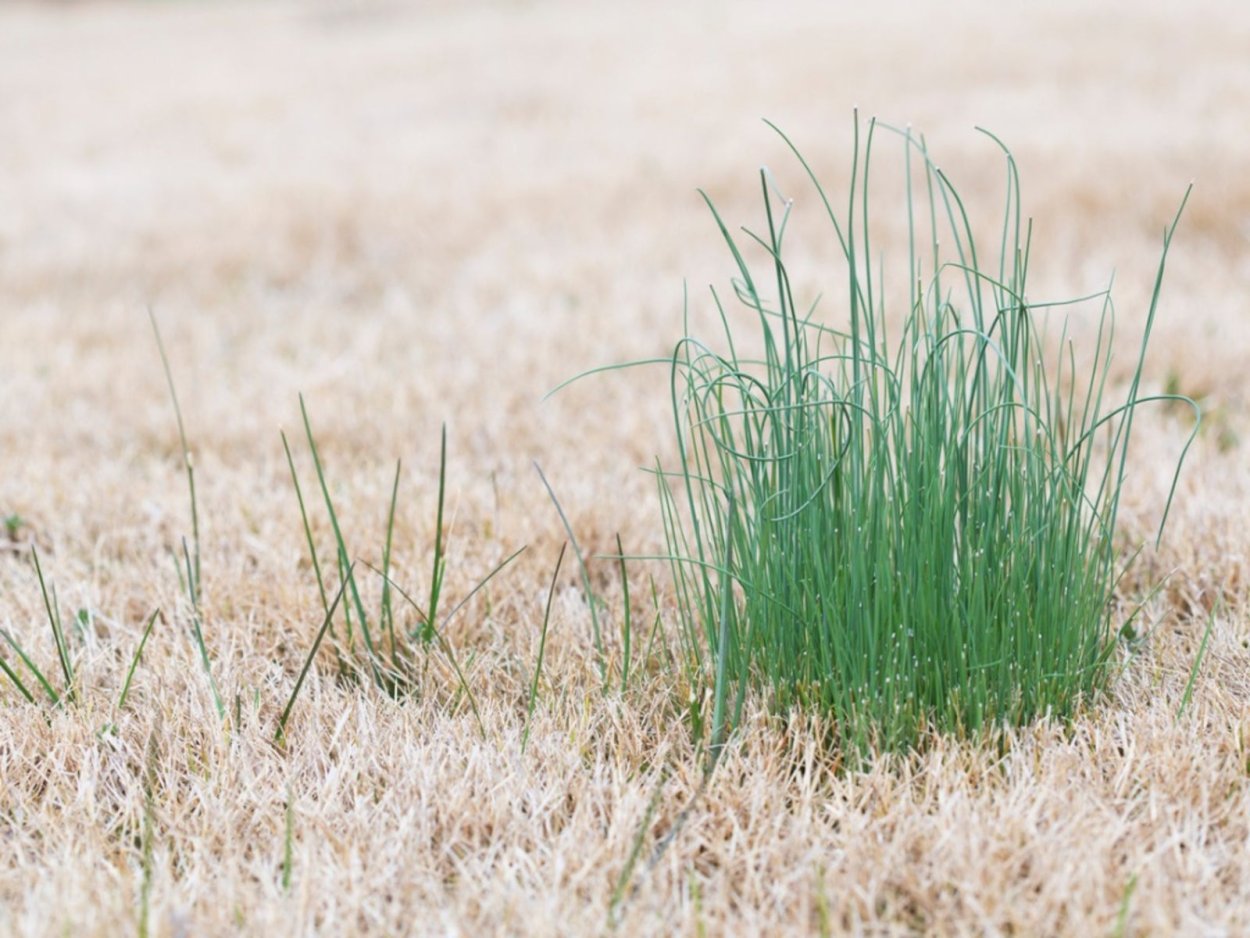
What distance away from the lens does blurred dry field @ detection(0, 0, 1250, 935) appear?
1.35m

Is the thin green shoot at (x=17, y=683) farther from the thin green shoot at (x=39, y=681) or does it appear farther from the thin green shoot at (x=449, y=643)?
the thin green shoot at (x=449, y=643)

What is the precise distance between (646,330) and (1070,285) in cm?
152

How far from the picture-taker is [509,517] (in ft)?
7.72

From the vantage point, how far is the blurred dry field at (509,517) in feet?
4.44

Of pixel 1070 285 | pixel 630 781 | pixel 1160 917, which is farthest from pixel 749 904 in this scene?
pixel 1070 285

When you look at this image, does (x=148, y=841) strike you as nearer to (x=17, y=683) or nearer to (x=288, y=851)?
→ (x=288, y=851)

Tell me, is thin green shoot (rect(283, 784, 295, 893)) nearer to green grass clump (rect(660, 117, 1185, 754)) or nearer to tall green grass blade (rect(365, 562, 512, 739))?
tall green grass blade (rect(365, 562, 512, 739))

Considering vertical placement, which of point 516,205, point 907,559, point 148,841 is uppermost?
point 516,205

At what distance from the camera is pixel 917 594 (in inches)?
61.2

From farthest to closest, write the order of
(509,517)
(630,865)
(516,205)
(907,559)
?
(516,205) < (509,517) < (907,559) < (630,865)

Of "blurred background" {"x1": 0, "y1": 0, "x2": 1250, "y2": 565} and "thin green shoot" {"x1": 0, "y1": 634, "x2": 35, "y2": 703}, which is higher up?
"blurred background" {"x1": 0, "y1": 0, "x2": 1250, "y2": 565}

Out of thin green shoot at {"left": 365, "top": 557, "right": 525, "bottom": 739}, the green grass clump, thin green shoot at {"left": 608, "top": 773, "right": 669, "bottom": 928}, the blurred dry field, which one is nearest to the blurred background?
the blurred dry field

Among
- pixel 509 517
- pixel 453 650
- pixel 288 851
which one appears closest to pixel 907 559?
pixel 453 650

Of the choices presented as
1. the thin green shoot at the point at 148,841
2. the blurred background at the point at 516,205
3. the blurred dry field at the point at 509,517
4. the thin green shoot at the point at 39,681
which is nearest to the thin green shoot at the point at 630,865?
the blurred dry field at the point at 509,517
